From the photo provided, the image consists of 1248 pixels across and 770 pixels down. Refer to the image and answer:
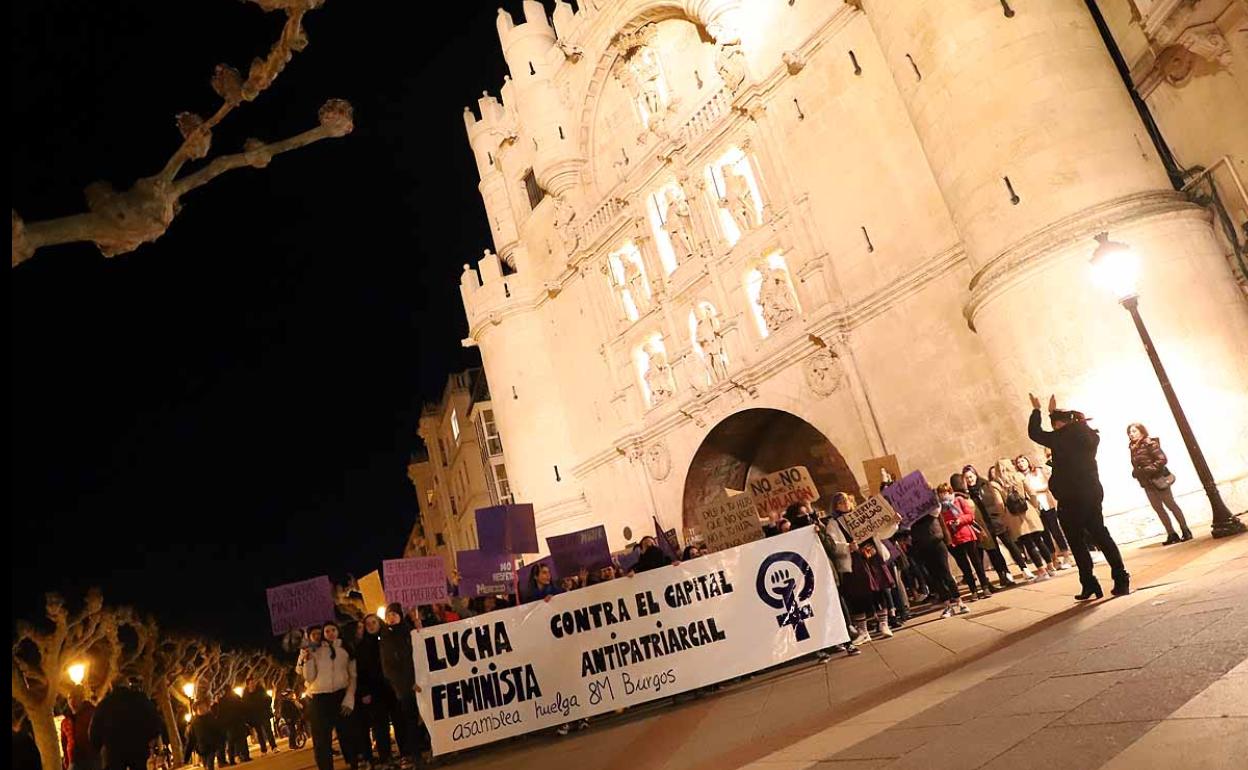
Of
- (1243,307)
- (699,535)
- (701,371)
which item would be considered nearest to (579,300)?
(701,371)

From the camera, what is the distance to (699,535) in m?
22.3

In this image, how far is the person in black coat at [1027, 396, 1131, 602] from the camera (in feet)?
22.7

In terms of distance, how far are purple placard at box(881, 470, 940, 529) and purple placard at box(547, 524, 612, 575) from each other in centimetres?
613

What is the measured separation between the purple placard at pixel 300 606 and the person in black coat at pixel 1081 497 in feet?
33.1

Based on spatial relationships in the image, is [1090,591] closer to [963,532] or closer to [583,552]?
[963,532]

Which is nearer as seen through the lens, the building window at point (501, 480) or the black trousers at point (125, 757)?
the black trousers at point (125, 757)

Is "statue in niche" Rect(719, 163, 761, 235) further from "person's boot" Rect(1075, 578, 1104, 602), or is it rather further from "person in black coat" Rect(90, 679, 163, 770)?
"person in black coat" Rect(90, 679, 163, 770)

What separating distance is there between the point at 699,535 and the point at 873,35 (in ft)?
45.5

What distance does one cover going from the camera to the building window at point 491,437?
4000 cm

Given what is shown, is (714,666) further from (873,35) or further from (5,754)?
(873,35)

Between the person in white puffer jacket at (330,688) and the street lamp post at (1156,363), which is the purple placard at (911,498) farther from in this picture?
the person in white puffer jacket at (330,688)

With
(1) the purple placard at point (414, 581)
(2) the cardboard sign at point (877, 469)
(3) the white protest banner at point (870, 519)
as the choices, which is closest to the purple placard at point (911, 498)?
(3) the white protest banner at point (870, 519)

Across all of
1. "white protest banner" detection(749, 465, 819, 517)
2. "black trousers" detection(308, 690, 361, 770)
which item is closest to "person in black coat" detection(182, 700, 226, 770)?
"black trousers" detection(308, 690, 361, 770)

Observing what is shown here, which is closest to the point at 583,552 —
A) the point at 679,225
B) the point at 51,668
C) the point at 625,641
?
the point at 625,641
